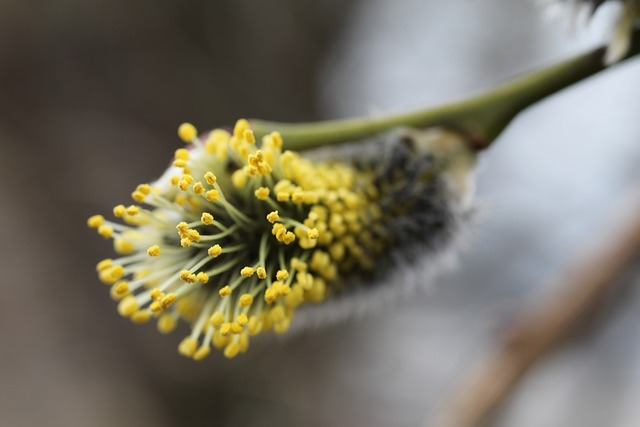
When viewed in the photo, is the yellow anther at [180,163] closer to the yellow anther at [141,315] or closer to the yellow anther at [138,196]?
the yellow anther at [138,196]

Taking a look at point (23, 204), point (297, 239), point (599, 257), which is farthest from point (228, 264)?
point (23, 204)

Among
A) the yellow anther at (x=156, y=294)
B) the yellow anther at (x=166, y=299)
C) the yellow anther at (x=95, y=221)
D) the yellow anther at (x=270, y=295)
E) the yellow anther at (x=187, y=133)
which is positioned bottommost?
the yellow anther at (x=270, y=295)

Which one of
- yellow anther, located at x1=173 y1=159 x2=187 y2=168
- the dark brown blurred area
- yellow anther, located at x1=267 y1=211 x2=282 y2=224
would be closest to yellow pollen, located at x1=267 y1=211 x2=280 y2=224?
yellow anther, located at x1=267 y1=211 x2=282 y2=224

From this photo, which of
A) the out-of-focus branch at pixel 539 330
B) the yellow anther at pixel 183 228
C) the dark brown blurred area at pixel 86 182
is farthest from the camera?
the dark brown blurred area at pixel 86 182

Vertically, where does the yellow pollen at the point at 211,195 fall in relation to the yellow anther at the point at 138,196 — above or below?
below

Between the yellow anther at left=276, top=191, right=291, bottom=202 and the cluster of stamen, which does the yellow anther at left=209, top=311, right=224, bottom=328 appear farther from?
the yellow anther at left=276, top=191, right=291, bottom=202

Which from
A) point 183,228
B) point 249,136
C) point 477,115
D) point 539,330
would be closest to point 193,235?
point 183,228

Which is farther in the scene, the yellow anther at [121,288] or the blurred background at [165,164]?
the blurred background at [165,164]

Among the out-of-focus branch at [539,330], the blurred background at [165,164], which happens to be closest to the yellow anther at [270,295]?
the out-of-focus branch at [539,330]
